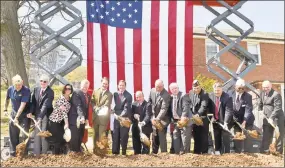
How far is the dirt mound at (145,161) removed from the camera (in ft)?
17.9

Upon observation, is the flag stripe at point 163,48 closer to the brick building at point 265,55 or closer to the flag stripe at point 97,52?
the flag stripe at point 97,52

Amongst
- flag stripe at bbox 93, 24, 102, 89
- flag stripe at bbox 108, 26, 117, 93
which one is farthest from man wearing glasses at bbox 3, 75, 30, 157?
flag stripe at bbox 108, 26, 117, 93

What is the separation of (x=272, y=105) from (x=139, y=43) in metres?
2.99

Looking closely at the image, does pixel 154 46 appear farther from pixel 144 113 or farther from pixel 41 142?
pixel 41 142

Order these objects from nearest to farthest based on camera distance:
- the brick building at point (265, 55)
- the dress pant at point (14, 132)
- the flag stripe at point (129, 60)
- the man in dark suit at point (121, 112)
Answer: the dress pant at point (14, 132)
the man in dark suit at point (121, 112)
the flag stripe at point (129, 60)
the brick building at point (265, 55)

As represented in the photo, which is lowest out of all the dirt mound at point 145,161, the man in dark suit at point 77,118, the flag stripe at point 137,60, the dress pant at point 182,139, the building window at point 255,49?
the dirt mound at point 145,161

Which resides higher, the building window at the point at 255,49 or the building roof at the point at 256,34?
the building roof at the point at 256,34

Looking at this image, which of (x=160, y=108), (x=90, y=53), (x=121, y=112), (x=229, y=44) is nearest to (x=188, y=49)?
(x=229, y=44)

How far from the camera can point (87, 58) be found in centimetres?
789

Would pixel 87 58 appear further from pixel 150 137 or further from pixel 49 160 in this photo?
pixel 49 160

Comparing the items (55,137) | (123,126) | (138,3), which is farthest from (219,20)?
(55,137)

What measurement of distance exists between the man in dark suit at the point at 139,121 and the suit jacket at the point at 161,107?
0.11 m

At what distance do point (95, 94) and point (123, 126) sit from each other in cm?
72

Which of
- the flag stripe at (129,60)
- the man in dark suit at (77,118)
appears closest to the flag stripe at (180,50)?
the flag stripe at (129,60)
